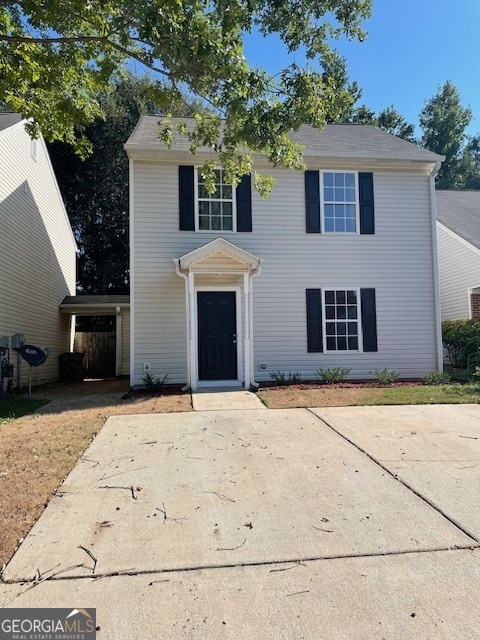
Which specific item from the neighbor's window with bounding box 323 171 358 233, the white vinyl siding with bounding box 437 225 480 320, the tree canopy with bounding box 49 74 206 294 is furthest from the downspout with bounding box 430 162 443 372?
the tree canopy with bounding box 49 74 206 294

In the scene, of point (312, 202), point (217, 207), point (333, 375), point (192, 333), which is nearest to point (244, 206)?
point (217, 207)

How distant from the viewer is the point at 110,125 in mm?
19906

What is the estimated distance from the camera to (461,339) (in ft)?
39.7

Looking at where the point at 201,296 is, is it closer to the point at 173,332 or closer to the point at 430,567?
the point at 173,332

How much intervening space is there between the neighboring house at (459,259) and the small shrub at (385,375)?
5.17 metres

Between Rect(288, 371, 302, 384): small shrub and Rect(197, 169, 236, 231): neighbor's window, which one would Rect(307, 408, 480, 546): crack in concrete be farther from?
Rect(197, 169, 236, 231): neighbor's window

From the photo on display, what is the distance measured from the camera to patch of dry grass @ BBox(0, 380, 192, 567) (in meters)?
3.26

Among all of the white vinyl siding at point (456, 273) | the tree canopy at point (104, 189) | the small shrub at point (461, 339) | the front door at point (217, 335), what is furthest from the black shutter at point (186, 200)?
the tree canopy at point (104, 189)

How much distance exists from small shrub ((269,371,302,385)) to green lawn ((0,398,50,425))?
4.90m

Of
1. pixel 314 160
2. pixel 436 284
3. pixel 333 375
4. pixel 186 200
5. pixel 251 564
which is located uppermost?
pixel 314 160

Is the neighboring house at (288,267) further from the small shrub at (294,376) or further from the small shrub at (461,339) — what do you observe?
the small shrub at (461,339)

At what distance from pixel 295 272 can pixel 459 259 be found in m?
7.13

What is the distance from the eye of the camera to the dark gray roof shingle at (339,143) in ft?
32.1

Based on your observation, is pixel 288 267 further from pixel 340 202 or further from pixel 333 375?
pixel 333 375
